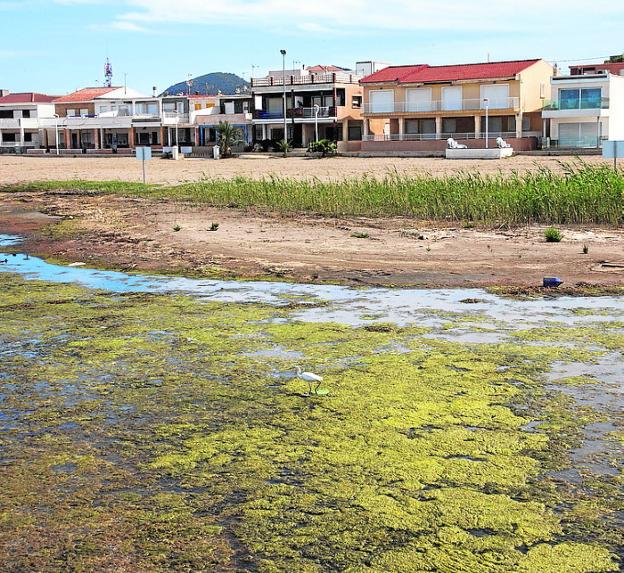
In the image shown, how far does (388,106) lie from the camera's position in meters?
72.1

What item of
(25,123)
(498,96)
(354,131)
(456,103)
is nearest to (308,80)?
(354,131)

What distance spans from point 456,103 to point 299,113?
16061mm

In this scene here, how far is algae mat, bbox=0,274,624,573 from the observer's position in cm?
548

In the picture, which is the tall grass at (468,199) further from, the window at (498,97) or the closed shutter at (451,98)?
the closed shutter at (451,98)

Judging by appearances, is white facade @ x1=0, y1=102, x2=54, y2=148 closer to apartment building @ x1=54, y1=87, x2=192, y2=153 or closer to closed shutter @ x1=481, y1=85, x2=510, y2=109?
apartment building @ x1=54, y1=87, x2=192, y2=153

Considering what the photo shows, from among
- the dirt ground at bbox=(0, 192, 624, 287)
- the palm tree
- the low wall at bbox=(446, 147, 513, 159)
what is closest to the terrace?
the palm tree

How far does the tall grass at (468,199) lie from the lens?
2186cm

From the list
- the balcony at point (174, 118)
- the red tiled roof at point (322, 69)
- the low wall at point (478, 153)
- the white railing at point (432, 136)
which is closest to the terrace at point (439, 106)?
the white railing at point (432, 136)

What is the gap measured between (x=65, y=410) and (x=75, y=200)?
2642cm

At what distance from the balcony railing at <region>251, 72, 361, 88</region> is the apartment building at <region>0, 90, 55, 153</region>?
24.3 m

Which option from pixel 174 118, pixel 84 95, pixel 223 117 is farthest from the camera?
pixel 84 95

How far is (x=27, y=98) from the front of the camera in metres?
104

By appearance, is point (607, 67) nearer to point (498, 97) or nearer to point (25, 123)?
point (498, 97)

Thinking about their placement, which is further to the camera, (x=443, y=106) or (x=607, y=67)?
(x=607, y=67)
